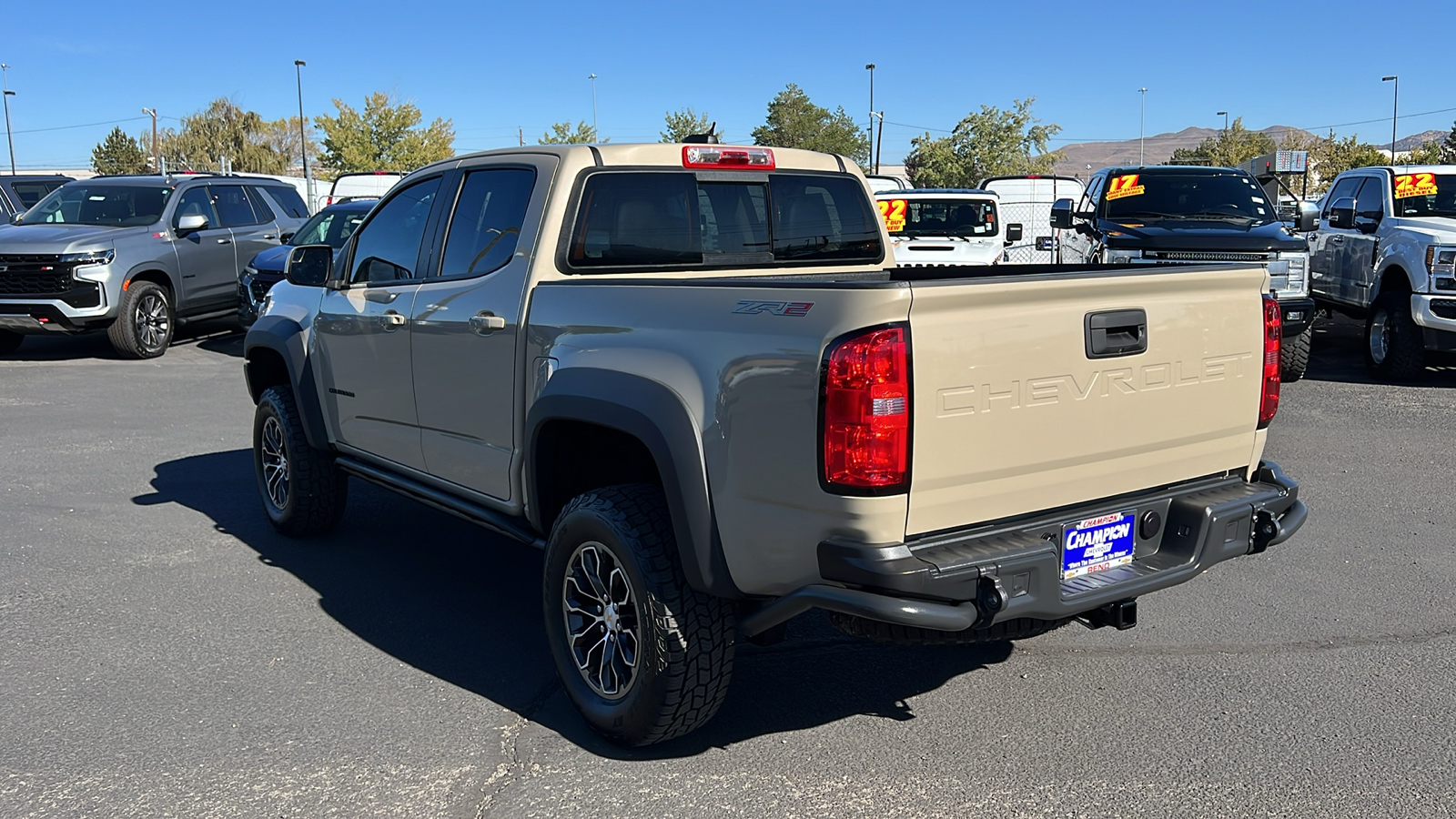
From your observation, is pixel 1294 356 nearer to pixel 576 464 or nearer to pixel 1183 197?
pixel 1183 197

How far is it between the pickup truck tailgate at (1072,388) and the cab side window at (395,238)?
276 centimetres

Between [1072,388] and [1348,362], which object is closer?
[1072,388]

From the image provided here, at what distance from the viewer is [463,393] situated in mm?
4609

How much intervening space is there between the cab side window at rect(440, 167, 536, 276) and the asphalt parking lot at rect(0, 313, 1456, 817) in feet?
4.94

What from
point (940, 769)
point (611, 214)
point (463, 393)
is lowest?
point (940, 769)

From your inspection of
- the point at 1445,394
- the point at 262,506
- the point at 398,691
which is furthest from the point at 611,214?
the point at 1445,394

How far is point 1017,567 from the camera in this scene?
3.17 meters

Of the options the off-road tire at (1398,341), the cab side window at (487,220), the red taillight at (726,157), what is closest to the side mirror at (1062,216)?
the off-road tire at (1398,341)

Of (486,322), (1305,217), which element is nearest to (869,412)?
(486,322)

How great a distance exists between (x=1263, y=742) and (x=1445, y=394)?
27.8ft

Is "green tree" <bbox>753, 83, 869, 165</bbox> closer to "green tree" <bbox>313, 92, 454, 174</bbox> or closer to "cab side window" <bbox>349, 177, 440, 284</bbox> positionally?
"green tree" <bbox>313, 92, 454, 174</bbox>

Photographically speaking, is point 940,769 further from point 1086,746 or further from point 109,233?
point 109,233

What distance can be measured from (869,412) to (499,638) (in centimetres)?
236

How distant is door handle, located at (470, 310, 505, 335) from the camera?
4328 mm
